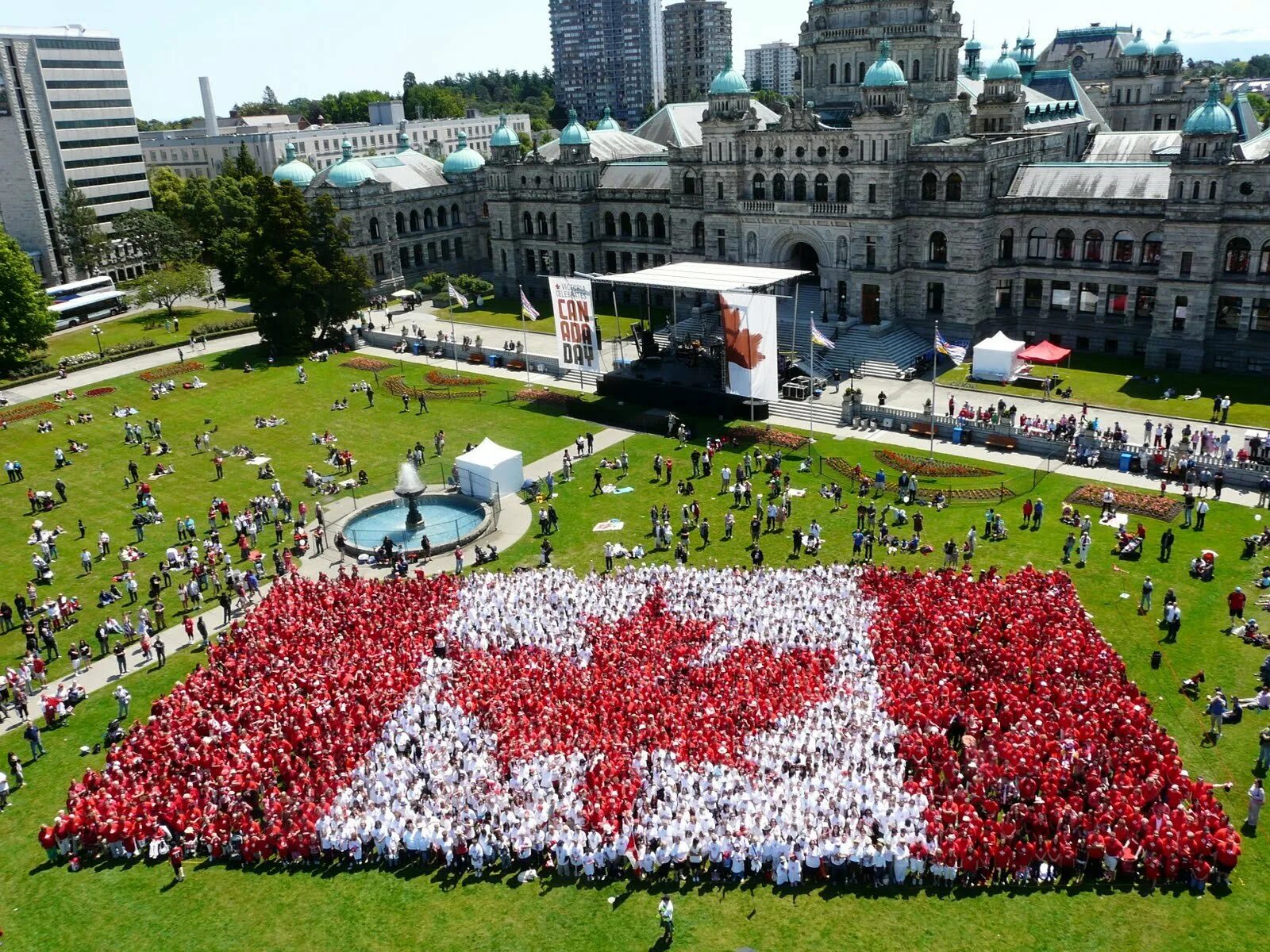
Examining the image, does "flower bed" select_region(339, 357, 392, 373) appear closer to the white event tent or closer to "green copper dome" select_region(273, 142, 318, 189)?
"green copper dome" select_region(273, 142, 318, 189)

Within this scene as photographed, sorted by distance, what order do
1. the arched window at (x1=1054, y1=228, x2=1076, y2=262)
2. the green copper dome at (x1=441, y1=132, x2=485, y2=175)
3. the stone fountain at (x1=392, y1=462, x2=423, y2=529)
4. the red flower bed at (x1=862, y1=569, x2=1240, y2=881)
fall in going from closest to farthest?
the red flower bed at (x1=862, y1=569, x2=1240, y2=881) < the stone fountain at (x1=392, y1=462, x2=423, y2=529) < the arched window at (x1=1054, y1=228, x2=1076, y2=262) < the green copper dome at (x1=441, y1=132, x2=485, y2=175)

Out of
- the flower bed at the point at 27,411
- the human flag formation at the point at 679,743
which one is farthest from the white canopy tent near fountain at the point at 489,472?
the flower bed at the point at 27,411

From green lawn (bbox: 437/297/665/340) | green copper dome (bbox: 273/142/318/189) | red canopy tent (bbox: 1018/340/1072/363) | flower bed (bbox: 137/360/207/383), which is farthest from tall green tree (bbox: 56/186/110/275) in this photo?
red canopy tent (bbox: 1018/340/1072/363)

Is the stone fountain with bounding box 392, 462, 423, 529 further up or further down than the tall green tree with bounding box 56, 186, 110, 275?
further down

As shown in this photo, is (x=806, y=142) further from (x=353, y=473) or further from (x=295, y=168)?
(x=295, y=168)

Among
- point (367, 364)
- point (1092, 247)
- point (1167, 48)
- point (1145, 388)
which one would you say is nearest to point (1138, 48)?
point (1167, 48)

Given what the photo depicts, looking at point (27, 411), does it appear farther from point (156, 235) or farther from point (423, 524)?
point (156, 235)

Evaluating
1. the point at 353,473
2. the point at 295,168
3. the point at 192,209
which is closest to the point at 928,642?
the point at 353,473
